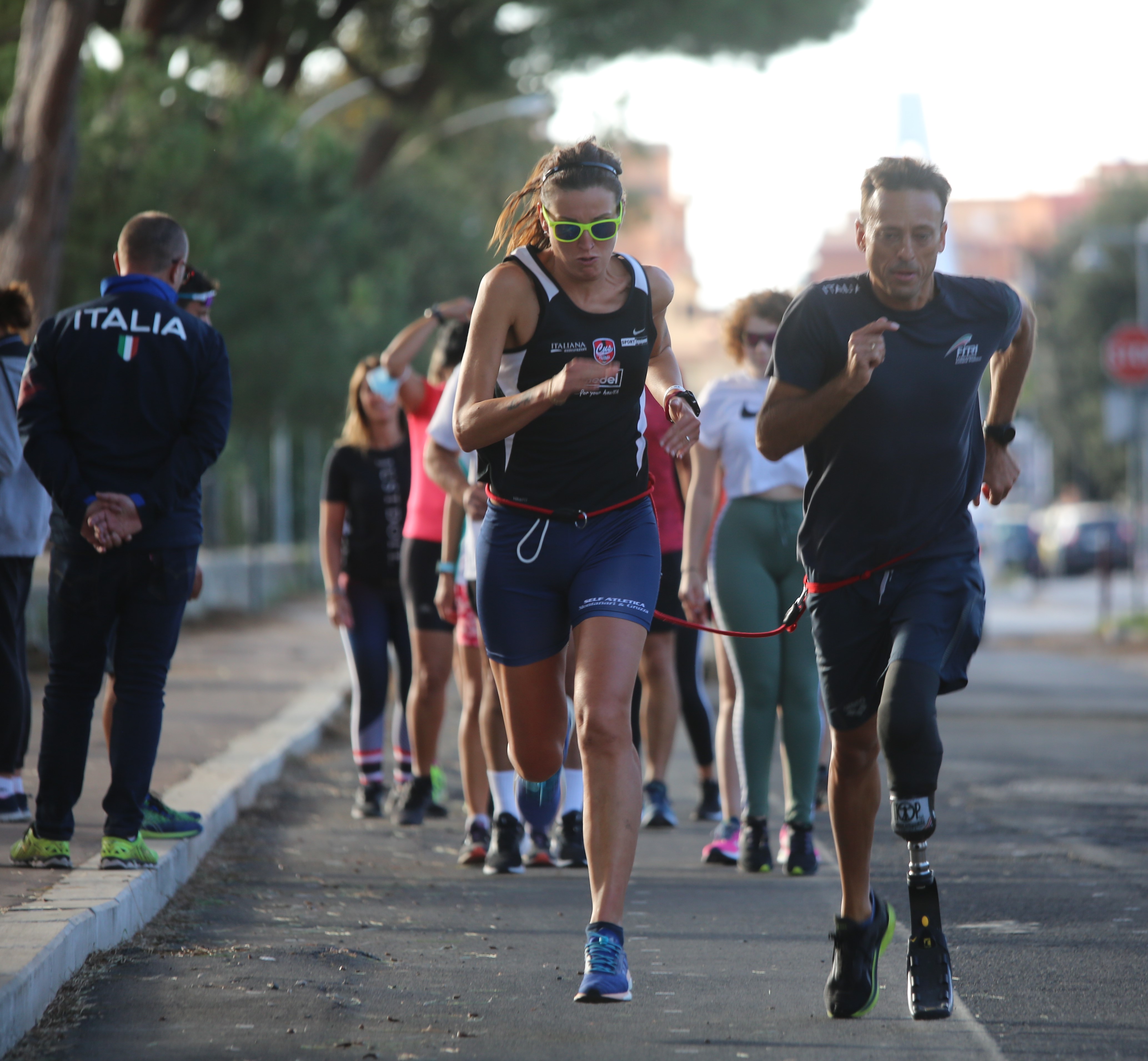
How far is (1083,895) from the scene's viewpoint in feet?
18.9

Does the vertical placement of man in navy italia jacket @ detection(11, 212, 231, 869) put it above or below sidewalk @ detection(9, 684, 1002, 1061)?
above

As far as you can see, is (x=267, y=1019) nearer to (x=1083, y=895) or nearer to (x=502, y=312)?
(x=502, y=312)

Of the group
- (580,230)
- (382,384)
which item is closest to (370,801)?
(382,384)

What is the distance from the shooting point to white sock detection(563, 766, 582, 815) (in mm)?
6375

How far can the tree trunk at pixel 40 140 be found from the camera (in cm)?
1266

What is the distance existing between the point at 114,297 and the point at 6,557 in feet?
4.33

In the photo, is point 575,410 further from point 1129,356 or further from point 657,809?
point 1129,356

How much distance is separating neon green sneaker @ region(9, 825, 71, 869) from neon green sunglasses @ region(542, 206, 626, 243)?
249 centimetres

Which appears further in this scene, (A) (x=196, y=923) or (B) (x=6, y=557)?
(B) (x=6, y=557)

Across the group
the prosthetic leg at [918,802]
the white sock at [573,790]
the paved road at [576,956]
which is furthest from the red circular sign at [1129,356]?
the prosthetic leg at [918,802]

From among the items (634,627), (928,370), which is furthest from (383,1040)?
(928,370)

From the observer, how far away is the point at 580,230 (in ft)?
14.4

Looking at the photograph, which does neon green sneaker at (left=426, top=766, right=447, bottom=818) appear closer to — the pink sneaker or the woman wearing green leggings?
the pink sneaker

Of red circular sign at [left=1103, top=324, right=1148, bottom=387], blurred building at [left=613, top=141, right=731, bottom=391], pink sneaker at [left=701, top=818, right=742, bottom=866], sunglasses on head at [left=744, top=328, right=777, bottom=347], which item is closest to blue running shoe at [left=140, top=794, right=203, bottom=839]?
pink sneaker at [left=701, top=818, right=742, bottom=866]
